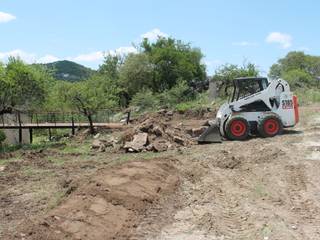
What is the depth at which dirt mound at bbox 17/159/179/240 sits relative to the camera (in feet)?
22.6

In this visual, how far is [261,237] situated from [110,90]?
21.7 metres

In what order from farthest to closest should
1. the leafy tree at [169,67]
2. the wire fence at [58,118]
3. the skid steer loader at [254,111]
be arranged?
1. the leafy tree at [169,67]
2. the wire fence at [58,118]
3. the skid steer loader at [254,111]

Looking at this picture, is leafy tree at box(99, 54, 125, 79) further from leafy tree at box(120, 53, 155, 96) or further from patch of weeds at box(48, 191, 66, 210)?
patch of weeds at box(48, 191, 66, 210)

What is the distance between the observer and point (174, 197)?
9.27m

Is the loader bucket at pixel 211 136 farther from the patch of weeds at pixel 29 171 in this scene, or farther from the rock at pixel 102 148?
the patch of weeds at pixel 29 171

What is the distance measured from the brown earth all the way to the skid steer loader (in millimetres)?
2330

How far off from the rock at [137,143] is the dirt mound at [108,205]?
13.3 ft

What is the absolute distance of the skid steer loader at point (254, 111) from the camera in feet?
53.5

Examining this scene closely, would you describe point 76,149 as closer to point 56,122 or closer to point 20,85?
point 20,85

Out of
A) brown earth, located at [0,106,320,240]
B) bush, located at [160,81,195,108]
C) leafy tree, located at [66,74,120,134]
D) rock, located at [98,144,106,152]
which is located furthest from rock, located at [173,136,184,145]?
bush, located at [160,81,195,108]

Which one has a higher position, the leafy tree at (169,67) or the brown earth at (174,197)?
the leafy tree at (169,67)

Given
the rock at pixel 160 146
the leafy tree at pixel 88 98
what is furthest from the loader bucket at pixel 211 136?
the leafy tree at pixel 88 98

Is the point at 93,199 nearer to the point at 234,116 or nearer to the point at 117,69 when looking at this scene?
the point at 234,116

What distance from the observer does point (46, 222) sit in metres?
7.00
